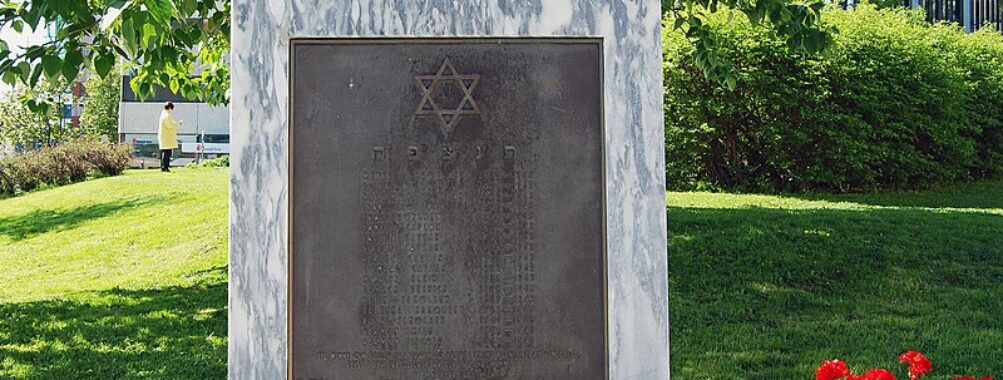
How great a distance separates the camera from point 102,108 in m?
39.5

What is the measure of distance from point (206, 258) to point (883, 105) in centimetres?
963

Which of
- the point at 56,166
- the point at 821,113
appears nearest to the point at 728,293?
the point at 821,113

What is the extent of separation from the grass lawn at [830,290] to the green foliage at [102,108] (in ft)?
114

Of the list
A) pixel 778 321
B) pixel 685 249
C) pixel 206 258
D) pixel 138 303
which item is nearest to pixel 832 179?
pixel 685 249

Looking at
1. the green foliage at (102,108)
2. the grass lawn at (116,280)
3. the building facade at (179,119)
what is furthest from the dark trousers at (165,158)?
the building facade at (179,119)

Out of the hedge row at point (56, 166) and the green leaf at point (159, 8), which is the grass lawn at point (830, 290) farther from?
the hedge row at point (56, 166)

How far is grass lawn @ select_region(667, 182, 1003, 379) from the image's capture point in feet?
18.1

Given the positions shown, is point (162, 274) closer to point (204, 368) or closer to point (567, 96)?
point (204, 368)

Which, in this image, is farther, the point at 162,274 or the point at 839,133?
the point at 839,133

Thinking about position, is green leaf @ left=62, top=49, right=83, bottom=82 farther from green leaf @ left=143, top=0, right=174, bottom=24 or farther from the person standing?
the person standing

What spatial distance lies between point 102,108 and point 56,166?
23357mm

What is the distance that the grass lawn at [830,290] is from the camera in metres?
5.53

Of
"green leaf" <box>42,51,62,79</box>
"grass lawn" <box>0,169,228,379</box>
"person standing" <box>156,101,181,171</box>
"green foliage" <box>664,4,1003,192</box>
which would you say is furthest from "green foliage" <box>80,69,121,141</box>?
"green leaf" <box>42,51,62,79</box>

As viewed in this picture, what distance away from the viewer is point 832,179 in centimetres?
1346
